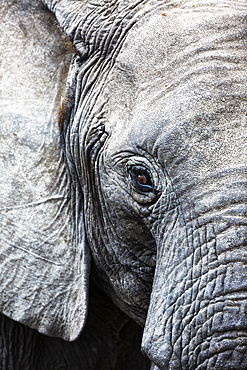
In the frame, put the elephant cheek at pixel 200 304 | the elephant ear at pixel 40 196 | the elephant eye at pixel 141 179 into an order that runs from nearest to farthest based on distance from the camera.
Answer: the elephant cheek at pixel 200 304
the elephant eye at pixel 141 179
the elephant ear at pixel 40 196

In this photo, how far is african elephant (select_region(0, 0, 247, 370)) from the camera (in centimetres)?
220

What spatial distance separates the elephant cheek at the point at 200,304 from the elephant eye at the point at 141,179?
0.18 metres

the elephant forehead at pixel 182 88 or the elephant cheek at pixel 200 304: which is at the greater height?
the elephant forehead at pixel 182 88

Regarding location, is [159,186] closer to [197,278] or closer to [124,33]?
[197,278]

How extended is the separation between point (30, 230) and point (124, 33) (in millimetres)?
785


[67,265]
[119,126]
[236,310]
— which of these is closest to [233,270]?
[236,310]

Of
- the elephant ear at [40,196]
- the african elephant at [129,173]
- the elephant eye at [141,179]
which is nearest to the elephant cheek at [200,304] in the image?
the african elephant at [129,173]

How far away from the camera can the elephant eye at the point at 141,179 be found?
94.9 inches

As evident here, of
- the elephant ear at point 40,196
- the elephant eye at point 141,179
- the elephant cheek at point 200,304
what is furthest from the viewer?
the elephant ear at point 40,196

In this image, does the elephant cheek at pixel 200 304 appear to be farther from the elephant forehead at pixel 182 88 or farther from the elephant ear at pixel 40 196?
the elephant ear at pixel 40 196

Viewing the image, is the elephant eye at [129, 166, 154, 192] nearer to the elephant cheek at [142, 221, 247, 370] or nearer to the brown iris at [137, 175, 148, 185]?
the brown iris at [137, 175, 148, 185]

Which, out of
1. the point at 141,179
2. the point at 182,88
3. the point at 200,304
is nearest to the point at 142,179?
the point at 141,179

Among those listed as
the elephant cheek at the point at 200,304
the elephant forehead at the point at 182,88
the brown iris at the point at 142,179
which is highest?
the elephant forehead at the point at 182,88

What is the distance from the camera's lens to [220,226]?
2160 mm
